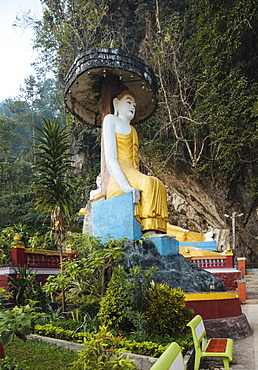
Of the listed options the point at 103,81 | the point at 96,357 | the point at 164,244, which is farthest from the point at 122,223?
the point at 96,357

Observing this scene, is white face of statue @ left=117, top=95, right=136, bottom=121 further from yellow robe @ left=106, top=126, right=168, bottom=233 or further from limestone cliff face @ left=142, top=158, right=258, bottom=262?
limestone cliff face @ left=142, top=158, right=258, bottom=262

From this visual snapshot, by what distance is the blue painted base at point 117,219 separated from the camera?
636 centimetres

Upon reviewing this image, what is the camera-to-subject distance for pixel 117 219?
6.56 metres

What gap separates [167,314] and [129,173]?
3.32m

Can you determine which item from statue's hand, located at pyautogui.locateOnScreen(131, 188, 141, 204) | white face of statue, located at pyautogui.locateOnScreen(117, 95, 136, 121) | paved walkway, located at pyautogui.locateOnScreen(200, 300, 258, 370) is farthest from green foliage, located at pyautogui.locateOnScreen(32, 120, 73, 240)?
paved walkway, located at pyautogui.locateOnScreen(200, 300, 258, 370)

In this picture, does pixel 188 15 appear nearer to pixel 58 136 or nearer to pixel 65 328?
pixel 58 136

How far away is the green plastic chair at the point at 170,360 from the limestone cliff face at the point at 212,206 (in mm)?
13433

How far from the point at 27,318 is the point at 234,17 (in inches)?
524

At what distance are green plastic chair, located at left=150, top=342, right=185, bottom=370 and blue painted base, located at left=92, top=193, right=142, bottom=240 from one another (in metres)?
4.11

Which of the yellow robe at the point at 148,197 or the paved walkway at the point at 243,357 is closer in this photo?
the paved walkway at the point at 243,357

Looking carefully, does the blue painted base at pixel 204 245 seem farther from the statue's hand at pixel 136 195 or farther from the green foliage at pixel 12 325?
the green foliage at pixel 12 325

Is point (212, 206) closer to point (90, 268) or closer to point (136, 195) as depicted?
point (136, 195)

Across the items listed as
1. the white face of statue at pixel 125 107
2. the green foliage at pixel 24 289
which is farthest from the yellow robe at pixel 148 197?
the green foliage at pixel 24 289

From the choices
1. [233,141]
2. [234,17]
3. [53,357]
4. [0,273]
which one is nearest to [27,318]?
[53,357]
